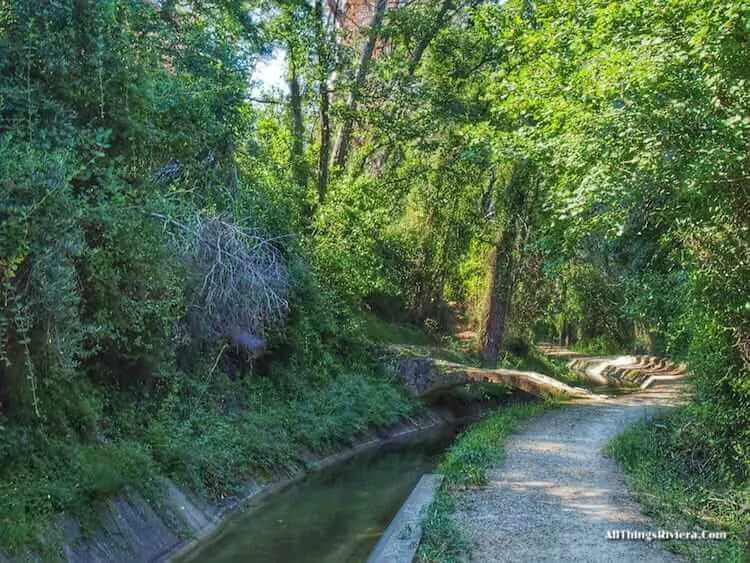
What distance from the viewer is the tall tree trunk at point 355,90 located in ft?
70.6

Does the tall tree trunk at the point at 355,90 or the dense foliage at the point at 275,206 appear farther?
the tall tree trunk at the point at 355,90

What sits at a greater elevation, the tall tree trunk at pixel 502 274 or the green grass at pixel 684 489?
the tall tree trunk at pixel 502 274

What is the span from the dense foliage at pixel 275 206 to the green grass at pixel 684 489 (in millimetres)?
250

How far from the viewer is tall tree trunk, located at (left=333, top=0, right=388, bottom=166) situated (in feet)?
70.6

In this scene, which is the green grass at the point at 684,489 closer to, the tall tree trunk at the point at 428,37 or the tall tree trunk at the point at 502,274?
the tall tree trunk at the point at 502,274

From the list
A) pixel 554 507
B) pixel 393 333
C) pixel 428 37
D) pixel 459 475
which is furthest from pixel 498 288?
pixel 554 507

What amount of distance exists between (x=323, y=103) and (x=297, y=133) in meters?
1.30

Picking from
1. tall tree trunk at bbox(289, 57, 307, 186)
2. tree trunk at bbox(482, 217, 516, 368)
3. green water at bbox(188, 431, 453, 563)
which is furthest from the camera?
tree trunk at bbox(482, 217, 516, 368)

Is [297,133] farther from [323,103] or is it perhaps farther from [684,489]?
[684,489]

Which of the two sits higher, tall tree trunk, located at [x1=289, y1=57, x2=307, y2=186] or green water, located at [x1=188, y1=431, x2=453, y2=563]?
tall tree trunk, located at [x1=289, y1=57, x2=307, y2=186]

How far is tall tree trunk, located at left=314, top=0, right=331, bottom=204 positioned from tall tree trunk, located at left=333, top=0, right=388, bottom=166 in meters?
0.56

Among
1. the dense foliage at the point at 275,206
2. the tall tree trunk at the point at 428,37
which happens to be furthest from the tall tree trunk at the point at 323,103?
the tall tree trunk at the point at 428,37

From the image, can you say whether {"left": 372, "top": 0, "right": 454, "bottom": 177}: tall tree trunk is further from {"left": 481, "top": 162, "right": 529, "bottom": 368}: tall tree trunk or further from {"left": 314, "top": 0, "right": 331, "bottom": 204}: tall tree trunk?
{"left": 481, "top": 162, "right": 529, "bottom": 368}: tall tree trunk

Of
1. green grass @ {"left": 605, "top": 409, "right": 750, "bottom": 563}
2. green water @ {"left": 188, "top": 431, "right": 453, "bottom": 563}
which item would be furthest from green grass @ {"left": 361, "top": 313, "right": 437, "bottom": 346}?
green grass @ {"left": 605, "top": 409, "right": 750, "bottom": 563}
